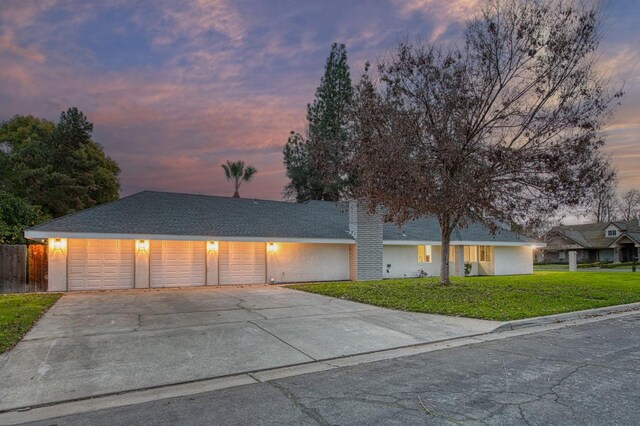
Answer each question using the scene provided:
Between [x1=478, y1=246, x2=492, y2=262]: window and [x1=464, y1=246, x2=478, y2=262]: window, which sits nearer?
[x1=478, y1=246, x2=492, y2=262]: window

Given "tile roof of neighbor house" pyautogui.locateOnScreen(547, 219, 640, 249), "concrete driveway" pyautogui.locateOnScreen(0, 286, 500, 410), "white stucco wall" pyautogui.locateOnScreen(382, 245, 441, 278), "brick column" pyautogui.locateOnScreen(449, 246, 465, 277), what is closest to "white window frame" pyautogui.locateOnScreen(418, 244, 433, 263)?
"white stucco wall" pyautogui.locateOnScreen(382, 245, 441, 278)

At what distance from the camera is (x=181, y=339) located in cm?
763

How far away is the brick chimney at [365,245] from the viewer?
2139 cm

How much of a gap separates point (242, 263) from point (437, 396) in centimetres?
1568

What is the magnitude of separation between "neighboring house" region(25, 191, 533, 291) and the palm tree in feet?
35.9

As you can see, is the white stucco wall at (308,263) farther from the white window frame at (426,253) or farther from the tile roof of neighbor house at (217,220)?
the white window frame at (426,253)

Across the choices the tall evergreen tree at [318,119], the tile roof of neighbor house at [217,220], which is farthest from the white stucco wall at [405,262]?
the tall evergreen tree at [318,119]

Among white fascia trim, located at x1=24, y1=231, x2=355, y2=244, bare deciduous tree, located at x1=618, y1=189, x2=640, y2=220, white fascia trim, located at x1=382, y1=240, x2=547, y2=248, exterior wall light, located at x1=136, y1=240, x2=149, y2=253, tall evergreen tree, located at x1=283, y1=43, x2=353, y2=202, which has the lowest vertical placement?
white fascia trim, located at x1=382, y1=240, x2=547, y2=248

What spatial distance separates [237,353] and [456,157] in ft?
30.0

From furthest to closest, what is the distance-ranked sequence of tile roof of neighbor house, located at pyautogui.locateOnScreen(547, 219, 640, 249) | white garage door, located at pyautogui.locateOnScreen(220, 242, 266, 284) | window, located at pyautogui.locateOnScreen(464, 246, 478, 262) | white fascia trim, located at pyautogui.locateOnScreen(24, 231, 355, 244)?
tile roof of neighbor house, located at pyautogui.locateOnScreen(547, 219, 640, 249), window, located at pyautogui.locateOnScreen(464, 246, 478, 262), white garage door, located at pyautogui.locateOnScreen(220, 242, 266, 284), white fascia trim, located at pyautogui.locateOnScreen(24, 231, 355, 244)

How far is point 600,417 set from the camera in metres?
4.00

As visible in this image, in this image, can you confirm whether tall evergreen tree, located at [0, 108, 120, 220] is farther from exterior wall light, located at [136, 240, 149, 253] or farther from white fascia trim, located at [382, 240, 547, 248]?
white fascia trim, located at [382, 240, 547, 248]

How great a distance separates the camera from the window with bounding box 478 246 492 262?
27609mm

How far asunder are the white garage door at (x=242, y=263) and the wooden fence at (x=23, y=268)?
7.15m
